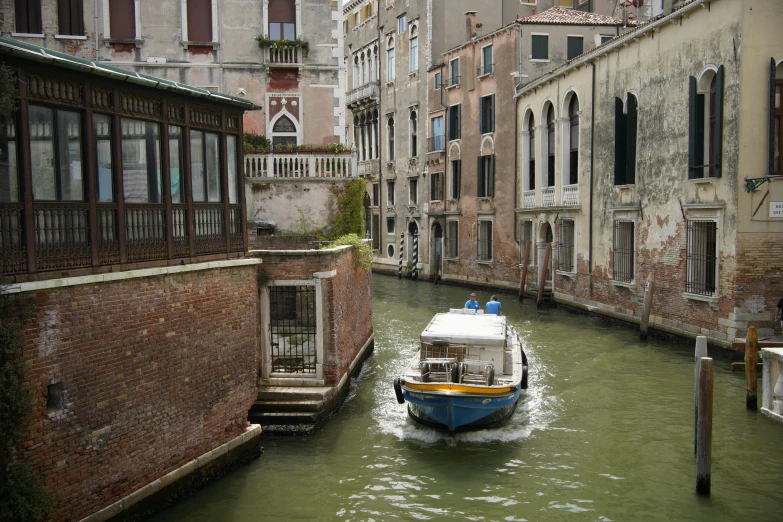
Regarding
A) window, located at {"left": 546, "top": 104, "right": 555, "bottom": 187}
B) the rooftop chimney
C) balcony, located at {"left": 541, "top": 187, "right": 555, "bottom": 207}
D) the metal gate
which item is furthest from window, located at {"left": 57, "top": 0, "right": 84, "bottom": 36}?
the rooftop chimney

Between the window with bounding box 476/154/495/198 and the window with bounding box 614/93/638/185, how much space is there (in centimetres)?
845

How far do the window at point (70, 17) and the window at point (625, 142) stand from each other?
12.0m

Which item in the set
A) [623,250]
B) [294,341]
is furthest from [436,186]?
[294,341]

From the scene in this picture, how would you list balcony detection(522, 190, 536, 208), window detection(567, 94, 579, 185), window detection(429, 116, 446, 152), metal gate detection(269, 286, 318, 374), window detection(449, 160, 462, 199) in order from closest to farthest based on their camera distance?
metal gate detection(269, 286, 318, 374) < window detection(567, 94, 579, 185) < balcony detection(522, 190, 536, 208) < window detection(449, 160, 462, 199) < window detection(429, 116, 446, 152)

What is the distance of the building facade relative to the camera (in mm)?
14227

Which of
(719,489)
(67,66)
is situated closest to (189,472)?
(67,66)

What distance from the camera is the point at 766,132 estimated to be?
14188mm

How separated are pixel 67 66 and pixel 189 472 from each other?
4.17m

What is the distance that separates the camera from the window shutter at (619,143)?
19422mm

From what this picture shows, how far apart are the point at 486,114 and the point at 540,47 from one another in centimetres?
318

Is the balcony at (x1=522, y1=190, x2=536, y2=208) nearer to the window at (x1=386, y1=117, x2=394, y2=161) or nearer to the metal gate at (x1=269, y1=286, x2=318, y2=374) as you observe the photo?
the window at (x1=386, y1=117, x2=394, y2=161)

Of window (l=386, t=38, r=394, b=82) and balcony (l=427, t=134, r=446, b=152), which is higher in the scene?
window (l=386, t=38, r=394, b=82)

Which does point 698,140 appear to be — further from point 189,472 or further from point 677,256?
point 189,472

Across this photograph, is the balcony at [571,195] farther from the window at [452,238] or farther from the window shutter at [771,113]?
the window shutter at [771,113]
